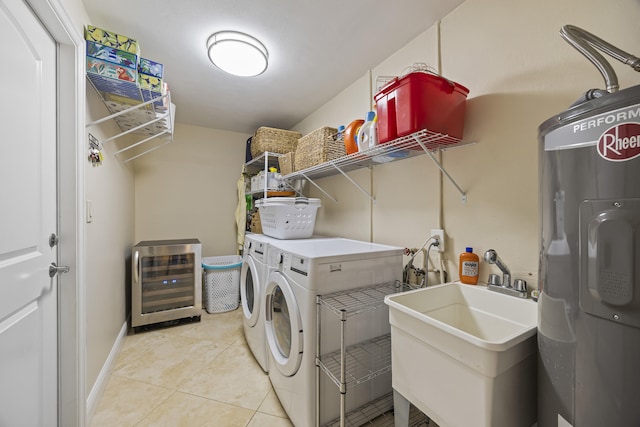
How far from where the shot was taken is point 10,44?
0.88 metres

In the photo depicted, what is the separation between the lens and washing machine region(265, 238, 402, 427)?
1253 millimetres

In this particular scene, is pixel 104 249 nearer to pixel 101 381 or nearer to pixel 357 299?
pixel 101 381

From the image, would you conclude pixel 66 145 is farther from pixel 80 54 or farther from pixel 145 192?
pixel 145 192

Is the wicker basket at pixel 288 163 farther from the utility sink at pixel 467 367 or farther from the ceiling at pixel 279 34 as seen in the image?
the utility sink at pixel 467 367

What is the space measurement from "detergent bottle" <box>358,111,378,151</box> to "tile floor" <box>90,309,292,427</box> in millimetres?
1698

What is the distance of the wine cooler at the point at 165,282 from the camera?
245cm

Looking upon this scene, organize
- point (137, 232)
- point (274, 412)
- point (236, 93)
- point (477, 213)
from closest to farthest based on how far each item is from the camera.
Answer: point (477, 213) < point (274, 412) < point (236, 93) < point (137, 232)

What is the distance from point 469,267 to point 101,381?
238 centimetres

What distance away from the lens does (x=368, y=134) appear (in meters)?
1.52

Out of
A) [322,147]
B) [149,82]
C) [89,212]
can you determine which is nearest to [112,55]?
[149,82]

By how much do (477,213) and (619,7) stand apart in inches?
35.3

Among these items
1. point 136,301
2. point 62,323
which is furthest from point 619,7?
point 136,301

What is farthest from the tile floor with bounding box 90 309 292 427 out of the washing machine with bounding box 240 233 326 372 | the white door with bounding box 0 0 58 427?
the white door with bounding box 0 0 58 427

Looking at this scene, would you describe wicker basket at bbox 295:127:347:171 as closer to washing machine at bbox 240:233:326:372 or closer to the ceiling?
the ceiling
